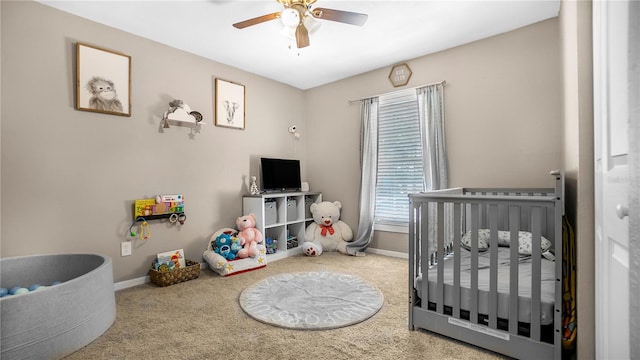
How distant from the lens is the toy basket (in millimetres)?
2674

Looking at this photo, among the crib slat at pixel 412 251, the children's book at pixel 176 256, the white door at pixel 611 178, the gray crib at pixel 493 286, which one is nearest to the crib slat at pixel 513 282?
the gray crib at pixel 493 286

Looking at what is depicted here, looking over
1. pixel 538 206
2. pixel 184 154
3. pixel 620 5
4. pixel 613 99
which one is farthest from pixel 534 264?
pixel 184 154

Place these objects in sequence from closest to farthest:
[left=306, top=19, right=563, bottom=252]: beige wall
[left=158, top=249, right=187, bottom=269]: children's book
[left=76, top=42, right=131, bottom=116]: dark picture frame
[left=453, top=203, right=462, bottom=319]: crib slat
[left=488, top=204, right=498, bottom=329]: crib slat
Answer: [left=488, top=204, right=498, bottom=329]: crib slat, [left=453, top=203, right=462, bottom=319]: crib slat, [left=76, top=42, right=131, bottom=116]: dark picture frame, [left=306, top=19, right=563, bottom=252]: beige wall, [left=158, top=249, right=187, bottom=269]: children's book

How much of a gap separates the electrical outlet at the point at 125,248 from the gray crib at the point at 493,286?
2.46 metres

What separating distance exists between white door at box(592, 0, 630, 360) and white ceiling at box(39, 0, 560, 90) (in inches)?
61.5

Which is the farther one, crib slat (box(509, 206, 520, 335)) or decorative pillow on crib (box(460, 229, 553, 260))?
decorative pillow on crib (box(460, 229, 553, 260))

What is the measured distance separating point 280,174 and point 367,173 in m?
1.12

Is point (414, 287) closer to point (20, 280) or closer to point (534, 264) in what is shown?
point (534, 264)

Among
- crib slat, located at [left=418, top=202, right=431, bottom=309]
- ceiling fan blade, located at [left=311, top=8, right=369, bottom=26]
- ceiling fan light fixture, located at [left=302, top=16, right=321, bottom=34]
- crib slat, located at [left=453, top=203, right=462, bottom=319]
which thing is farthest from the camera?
ceiling fan light fixture, located at [left=302, top=16, right=321, bottom=34]

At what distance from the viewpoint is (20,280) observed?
6.91 feet

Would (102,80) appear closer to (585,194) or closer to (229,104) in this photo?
(229,104)

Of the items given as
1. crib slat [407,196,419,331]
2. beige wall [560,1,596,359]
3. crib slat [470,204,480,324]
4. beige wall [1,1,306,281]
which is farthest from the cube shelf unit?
beige wall [560,1,596,359]

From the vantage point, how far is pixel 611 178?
0.90 meters

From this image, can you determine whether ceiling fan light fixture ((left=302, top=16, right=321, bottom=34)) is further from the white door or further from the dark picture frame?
the dark picture frame
